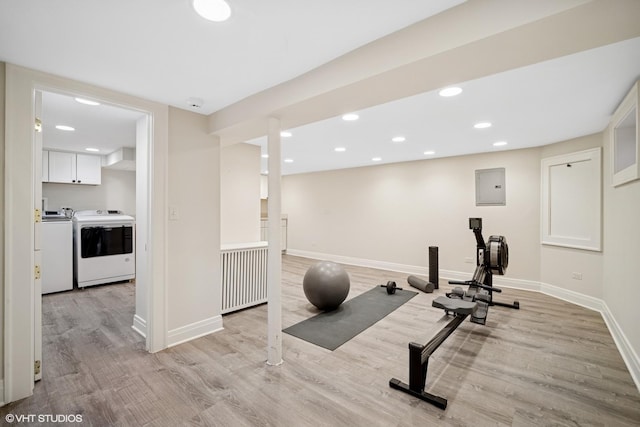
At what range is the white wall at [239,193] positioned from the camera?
154 inches

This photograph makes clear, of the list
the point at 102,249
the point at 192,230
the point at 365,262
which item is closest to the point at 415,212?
the point at 365,262

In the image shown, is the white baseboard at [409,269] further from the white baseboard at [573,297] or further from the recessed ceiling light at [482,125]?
the recessed ceiling light at [482,125]

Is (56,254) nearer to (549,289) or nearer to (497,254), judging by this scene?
(497,254)

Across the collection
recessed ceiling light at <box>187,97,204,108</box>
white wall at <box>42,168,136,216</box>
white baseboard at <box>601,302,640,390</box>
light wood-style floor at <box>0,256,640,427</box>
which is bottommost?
light wood-style floor at <box>0,256,640,427</box>

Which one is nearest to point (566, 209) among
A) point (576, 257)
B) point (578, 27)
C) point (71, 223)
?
point (576, 257)

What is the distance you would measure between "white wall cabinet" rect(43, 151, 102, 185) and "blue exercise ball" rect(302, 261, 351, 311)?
480 centimetres

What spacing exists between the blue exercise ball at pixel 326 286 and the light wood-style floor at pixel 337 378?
1.34 feet

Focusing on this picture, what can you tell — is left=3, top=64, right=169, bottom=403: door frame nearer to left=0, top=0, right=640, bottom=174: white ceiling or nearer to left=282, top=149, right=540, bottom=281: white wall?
left=0, top=0, right=640, bottom=174: white ceiling

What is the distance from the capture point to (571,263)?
13.0 feet

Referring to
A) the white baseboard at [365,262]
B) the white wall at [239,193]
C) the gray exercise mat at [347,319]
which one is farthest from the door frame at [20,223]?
the white baseboard at [365,262]

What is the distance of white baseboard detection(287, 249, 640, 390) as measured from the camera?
2373 mm

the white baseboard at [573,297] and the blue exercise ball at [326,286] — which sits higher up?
the blue exercise ball at [326,286]

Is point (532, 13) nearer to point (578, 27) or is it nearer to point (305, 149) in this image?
point (578, 27)

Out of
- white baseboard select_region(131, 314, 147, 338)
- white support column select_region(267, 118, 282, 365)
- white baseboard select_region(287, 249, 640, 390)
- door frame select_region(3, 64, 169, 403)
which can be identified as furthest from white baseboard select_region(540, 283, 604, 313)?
door frame select_region(3, 64, 169, 403)
